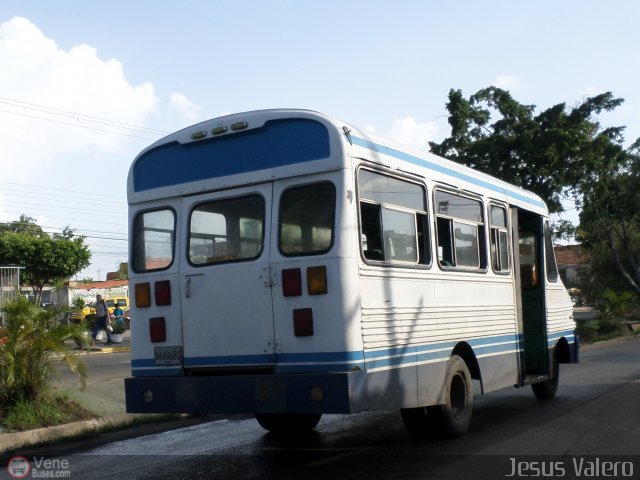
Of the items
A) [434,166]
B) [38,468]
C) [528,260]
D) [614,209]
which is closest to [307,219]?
[434,166]

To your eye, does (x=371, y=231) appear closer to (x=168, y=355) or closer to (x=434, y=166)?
(x=434, y=166)

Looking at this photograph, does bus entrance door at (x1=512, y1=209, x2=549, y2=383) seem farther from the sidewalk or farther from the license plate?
the sidewalk

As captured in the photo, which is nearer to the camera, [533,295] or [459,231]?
[459,231]

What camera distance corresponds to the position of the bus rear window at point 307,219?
279 inches

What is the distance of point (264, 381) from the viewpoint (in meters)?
7.05

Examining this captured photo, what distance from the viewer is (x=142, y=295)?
807 cm

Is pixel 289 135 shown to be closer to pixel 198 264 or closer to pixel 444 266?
pixel 198 264

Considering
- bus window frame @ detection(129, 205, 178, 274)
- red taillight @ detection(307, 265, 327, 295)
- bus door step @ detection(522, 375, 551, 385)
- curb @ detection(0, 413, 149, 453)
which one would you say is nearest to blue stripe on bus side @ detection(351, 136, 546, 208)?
red taillight @ detection(307, 265, 327, 295)

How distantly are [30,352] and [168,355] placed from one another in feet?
10.3

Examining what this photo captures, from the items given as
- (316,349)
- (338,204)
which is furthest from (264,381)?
(338,204)

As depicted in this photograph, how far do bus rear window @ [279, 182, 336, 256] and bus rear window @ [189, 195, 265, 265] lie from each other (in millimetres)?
264

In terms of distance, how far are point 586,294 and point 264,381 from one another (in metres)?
42.9

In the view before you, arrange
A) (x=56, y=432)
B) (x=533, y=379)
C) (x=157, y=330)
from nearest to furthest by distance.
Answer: (x=157, y=330) → (x=56, y=432) → (x=533, y=379)

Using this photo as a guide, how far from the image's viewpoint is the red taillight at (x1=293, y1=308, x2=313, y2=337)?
701 cm
